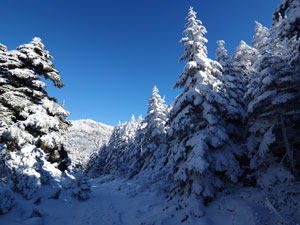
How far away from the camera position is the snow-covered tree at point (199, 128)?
419 inches

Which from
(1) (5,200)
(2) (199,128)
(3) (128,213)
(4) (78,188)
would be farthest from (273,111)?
(4) (78,188)

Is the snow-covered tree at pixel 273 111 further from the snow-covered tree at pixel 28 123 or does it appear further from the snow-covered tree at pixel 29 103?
the snow-covered tree at pixel 29 103

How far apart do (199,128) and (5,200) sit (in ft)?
41.2

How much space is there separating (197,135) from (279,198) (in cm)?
558

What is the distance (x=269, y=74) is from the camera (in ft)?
34.4

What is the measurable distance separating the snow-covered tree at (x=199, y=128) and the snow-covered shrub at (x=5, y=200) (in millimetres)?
9752

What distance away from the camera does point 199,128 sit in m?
12.6

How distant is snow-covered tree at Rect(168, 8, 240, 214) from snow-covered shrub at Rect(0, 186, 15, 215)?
32.0ft

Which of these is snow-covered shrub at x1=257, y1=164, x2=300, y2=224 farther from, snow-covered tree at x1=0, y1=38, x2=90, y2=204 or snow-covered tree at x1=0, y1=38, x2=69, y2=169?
snow-covered tree at x1=0, y1=38, x2=69, y2=169

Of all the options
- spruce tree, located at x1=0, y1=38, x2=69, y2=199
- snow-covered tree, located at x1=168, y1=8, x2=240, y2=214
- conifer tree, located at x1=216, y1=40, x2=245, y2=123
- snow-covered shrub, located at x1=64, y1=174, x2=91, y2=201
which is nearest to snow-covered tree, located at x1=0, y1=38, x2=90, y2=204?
spruce tree, located at x1=0, y1=38, x2=69, y2=199

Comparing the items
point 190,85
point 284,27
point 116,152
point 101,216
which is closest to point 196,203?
point 101,216

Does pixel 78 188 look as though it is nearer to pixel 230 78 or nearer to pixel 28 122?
pixel 28 122

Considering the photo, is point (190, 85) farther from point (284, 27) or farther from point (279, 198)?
point (279, 198)

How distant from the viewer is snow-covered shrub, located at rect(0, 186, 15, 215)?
7.89 metres
